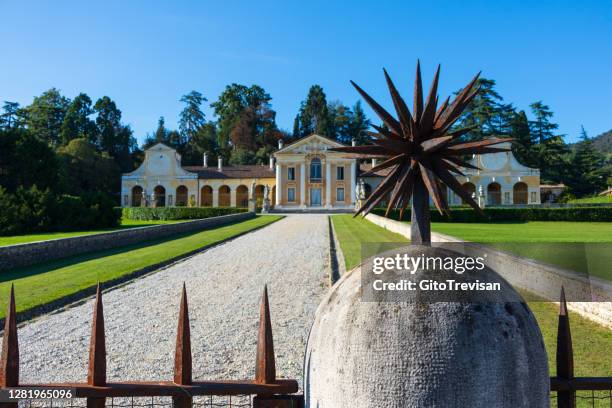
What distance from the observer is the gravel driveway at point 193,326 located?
5.17 m

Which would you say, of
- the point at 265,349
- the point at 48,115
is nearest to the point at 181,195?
the point at 48,115

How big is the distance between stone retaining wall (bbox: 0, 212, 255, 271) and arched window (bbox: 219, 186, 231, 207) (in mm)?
39601

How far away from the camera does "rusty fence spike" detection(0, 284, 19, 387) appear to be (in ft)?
6.99

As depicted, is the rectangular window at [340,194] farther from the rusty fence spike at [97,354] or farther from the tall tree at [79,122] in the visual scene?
the rusty fence spike at [97,354]

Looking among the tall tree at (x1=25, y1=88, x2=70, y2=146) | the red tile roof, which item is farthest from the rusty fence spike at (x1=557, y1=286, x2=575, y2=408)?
the tall tree at (x1=25, y1=88, x2=70, y2=146)

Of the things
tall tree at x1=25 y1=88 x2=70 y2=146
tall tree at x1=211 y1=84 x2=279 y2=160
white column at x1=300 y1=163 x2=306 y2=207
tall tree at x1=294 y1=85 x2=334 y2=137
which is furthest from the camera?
tall tree at x1=294 y1=85 x2=334 y2=137

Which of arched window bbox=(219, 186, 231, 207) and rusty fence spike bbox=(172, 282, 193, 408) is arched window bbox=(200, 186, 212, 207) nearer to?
arched window bbox=(219, 186, 231, 207)

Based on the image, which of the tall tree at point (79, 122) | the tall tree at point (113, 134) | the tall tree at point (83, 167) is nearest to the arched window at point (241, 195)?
the tall tree at point (83, 167)

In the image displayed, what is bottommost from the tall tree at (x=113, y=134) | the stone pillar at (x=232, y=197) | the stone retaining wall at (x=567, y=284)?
the stone retaining wall at (x=567, y=284)

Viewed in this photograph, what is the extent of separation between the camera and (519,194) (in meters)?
61.2

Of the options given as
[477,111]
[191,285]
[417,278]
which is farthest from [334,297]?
[477,111]

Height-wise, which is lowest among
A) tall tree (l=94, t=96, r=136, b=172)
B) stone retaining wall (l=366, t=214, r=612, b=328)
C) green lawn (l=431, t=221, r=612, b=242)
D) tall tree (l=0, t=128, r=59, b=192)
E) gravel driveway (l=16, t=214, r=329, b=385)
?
gravel driveway (l=16, t=214, r=329, b=385)

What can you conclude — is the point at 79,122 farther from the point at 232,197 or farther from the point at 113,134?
the point at 232,197

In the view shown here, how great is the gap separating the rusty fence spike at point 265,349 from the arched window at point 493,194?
64523 mm
